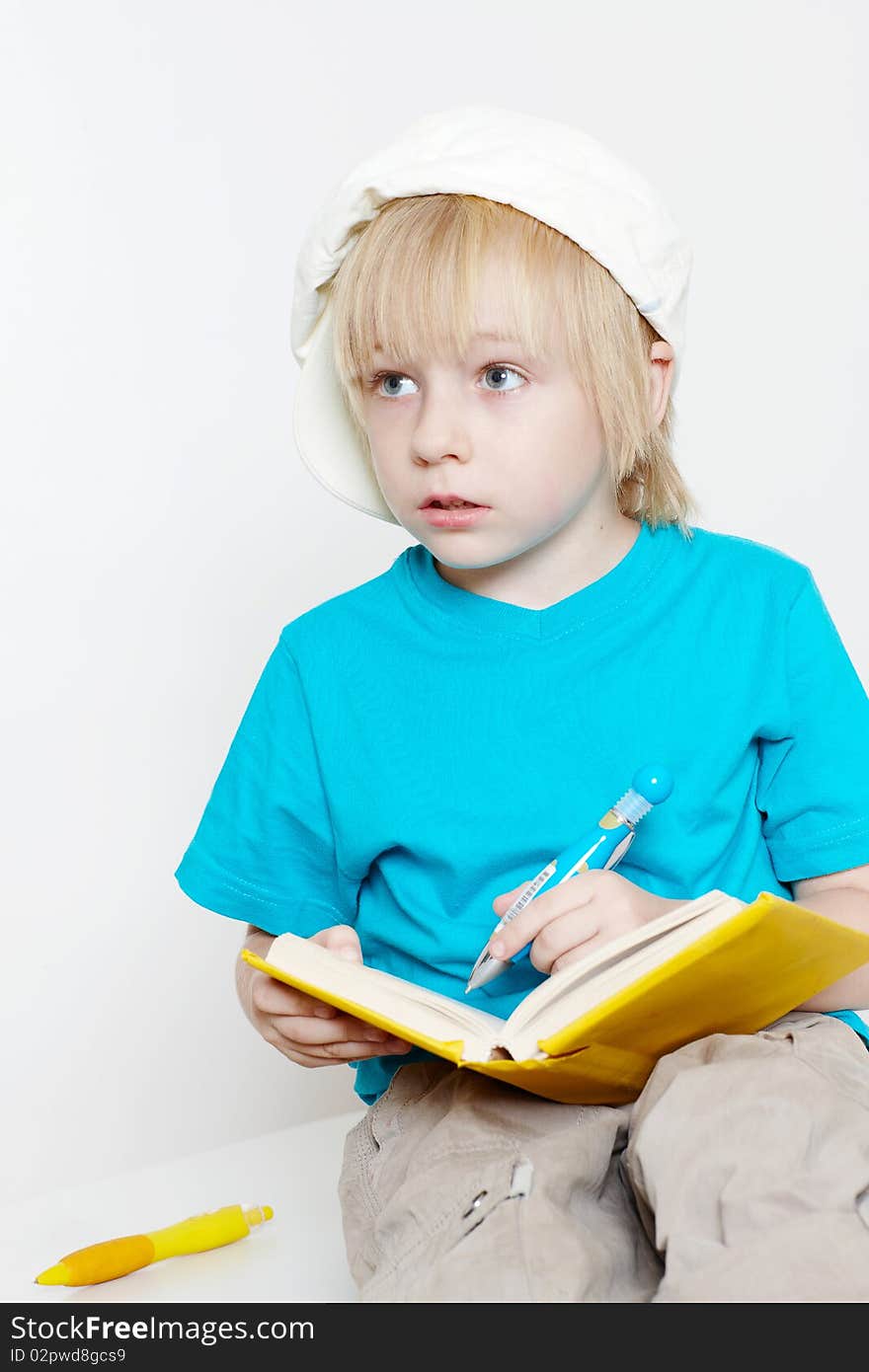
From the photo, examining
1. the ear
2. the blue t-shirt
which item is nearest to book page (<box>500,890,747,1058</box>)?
the blue t-shirt

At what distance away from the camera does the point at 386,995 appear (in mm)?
874

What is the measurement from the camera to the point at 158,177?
1587 millimetres

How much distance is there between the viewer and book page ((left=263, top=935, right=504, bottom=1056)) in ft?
2.77

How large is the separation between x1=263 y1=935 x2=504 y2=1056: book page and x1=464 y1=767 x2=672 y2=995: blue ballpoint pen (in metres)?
0.08

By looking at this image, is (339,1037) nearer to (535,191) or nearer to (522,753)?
(522,753)

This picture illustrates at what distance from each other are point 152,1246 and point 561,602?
562mm

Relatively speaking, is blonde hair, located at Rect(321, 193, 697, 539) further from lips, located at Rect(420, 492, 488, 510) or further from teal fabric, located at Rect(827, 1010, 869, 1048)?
teal fabric, located at Rect(827, 1010, 869, 1048)

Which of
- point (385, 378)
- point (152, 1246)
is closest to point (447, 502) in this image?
point (385, 378)

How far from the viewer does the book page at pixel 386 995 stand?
844 mm

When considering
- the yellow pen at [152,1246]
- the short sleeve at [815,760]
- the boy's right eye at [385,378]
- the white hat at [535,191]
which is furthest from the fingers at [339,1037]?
the white hat at [535,191]

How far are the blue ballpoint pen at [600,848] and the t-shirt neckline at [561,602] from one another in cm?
16

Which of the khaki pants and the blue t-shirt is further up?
the blue t-shirt

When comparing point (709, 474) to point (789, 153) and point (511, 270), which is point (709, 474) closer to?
point (789, 153)

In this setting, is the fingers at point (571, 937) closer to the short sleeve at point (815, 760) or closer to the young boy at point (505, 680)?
the young boy at point (505, 680)
